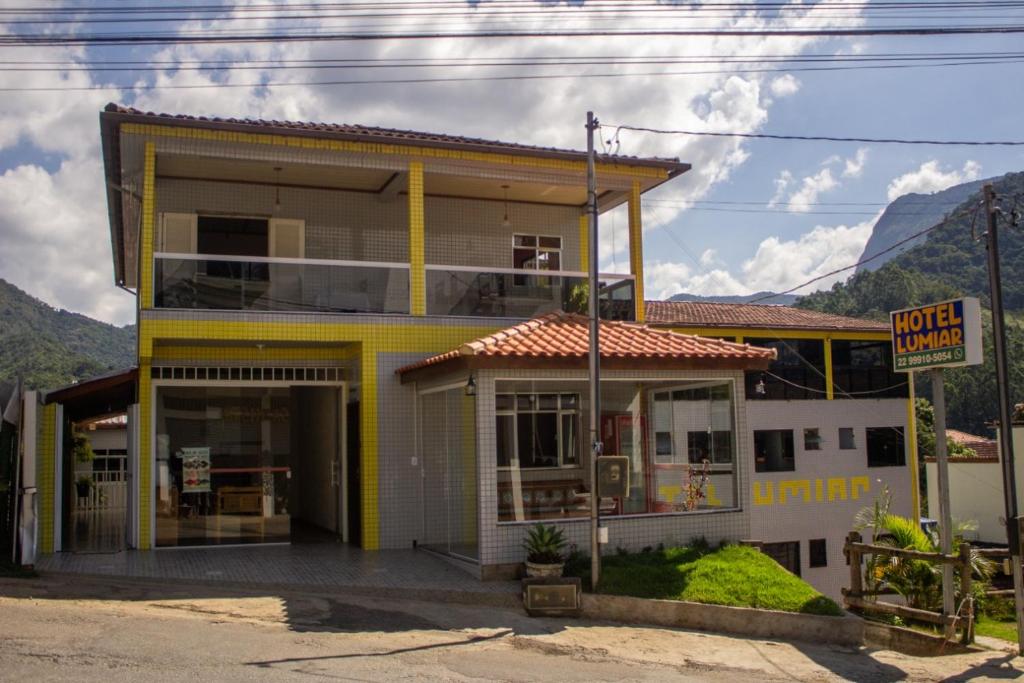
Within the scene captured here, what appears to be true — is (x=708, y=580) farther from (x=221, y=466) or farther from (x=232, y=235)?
(x=232, y=235)

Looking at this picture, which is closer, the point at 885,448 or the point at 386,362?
the point at 386,362

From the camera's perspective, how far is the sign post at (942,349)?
34.4ft

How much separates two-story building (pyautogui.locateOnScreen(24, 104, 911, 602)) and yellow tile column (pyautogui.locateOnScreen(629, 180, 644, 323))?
0.13 feet

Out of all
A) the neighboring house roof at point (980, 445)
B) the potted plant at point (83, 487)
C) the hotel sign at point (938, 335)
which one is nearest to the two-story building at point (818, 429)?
the neighboring house roof at point (980, 445)

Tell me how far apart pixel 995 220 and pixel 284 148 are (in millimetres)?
9811

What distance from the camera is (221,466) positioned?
14086mm

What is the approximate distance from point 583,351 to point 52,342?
71.0 meters

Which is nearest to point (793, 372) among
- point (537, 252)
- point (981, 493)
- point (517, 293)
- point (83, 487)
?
point (981, 493)

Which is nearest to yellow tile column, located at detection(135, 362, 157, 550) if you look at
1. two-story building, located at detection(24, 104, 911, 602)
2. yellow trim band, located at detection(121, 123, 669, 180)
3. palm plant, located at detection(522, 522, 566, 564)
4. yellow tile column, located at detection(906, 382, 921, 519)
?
two-story building, located at detection(24, 104, 911, 602)

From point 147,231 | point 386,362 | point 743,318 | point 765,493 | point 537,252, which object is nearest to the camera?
point 147,231

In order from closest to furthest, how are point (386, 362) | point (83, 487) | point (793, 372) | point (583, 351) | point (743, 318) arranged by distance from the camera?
point (583, 351), point (386, 362), point (83, 487), point (793, 372), point (743, 318)

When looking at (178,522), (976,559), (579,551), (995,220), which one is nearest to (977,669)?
(976,559)

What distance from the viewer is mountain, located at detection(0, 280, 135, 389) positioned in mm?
59600

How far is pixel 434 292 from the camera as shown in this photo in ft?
48.9
